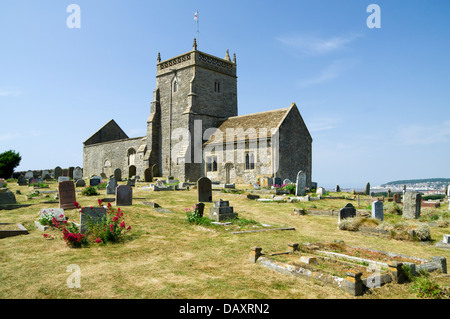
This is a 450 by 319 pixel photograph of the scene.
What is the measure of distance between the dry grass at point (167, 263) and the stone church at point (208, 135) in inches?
628

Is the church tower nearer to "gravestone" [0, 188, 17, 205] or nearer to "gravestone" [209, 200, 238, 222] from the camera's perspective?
"gravestone" [0, 188, 17, 205]

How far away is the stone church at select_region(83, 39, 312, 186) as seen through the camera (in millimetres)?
27469

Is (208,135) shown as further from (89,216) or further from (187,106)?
(89,216)

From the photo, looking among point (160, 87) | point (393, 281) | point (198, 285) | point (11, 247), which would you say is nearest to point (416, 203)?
point (393, 281)

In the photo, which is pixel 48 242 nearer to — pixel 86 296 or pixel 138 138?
pixel 86 296

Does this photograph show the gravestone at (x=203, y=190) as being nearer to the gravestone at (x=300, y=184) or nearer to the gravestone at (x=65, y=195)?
the gravestone at (x=65, y=195)

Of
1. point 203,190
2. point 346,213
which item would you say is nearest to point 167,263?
point 346,213

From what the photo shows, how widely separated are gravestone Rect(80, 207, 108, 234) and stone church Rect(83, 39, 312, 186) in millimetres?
18691

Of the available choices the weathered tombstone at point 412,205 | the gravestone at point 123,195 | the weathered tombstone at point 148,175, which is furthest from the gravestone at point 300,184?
the weathered tombstone at point 148,175

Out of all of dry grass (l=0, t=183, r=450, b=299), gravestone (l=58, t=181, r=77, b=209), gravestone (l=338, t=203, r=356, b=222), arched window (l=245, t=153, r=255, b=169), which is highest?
arched window (l=245, t=153, r=255, b=169)

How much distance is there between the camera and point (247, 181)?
28.0 meters

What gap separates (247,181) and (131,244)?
2010 centimetres

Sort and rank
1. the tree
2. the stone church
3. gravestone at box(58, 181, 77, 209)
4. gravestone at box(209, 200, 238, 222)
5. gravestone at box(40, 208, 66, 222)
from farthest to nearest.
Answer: the tree, the stone church, gravestone at box(58, 181, 77, 209), gravestone at box(209, 200, 238, 222), gravestone at box(40, 208, 66, 222)

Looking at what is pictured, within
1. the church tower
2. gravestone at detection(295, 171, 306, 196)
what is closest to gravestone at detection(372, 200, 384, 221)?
gravestone at detection(295, 171, 306, 196)
